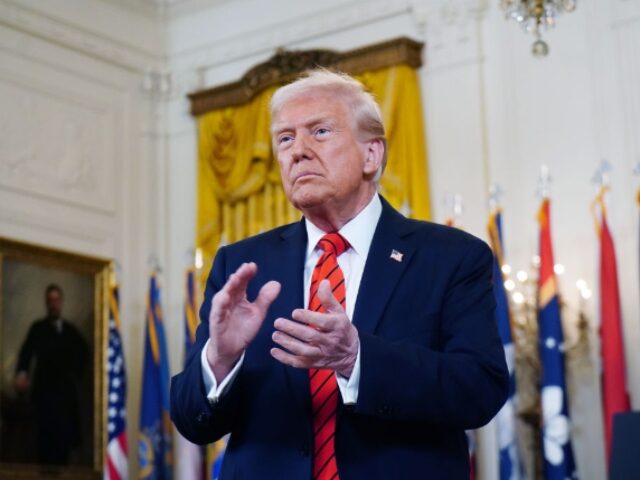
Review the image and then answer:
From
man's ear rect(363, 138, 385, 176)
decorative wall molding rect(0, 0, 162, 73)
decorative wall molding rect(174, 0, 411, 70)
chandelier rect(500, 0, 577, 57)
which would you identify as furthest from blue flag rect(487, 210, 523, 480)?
man's ear rect(363, 138, 385, 176)

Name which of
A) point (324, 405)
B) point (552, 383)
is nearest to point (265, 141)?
point (552, 383)

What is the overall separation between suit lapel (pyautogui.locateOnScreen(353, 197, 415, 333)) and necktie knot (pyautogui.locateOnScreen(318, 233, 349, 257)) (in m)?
0.09

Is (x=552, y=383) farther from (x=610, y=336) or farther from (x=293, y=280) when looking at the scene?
(x=293, y=280)

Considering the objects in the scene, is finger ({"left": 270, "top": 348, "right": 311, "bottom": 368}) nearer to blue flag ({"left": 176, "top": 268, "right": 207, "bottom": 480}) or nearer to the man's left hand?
the man's left hand

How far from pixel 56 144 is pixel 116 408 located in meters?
2.82

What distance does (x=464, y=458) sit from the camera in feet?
9.42

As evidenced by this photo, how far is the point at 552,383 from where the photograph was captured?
898 cm

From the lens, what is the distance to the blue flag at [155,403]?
11.4 meters

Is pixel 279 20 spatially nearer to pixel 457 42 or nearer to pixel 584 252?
pixel 457 42

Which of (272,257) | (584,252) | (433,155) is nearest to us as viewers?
(272,257)

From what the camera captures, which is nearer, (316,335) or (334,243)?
(316,335)

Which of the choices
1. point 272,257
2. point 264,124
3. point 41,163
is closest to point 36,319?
point 41,163

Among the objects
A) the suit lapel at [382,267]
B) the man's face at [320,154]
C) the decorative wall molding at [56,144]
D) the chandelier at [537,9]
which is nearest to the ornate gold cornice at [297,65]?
the decorative wall molding at [56,144]

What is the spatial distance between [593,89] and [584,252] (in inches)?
56.6
